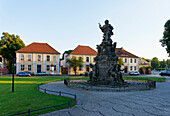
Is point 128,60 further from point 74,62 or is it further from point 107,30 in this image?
point 107,30

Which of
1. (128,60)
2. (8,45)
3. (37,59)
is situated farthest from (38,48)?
(128,60)

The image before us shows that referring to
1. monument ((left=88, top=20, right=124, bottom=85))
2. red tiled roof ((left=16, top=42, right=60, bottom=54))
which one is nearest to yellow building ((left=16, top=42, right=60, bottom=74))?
red tiled roof ((left=16, top=42, right=60, bottom=54))

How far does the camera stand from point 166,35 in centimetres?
3016

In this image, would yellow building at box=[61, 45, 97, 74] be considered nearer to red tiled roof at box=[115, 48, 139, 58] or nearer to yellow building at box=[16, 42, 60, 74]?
yellow building at box=[16, 42, 60, 74]

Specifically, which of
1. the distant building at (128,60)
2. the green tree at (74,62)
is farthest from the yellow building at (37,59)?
the distant building at (128,60)

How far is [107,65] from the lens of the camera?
15.0 meters

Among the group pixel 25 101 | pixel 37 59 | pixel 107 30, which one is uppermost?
pixel 107 30

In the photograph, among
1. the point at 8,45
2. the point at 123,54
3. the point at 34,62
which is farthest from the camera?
the point at 123,54

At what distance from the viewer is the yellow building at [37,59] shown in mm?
40688

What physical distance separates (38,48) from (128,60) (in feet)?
116

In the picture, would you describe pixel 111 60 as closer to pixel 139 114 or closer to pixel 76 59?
pixel 139 114

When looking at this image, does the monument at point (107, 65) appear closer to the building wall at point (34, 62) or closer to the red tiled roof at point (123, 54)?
the building wall at point (34, 62)

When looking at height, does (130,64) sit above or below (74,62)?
below

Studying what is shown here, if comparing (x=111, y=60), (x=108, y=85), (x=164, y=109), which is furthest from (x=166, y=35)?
(x=164, y=109)
